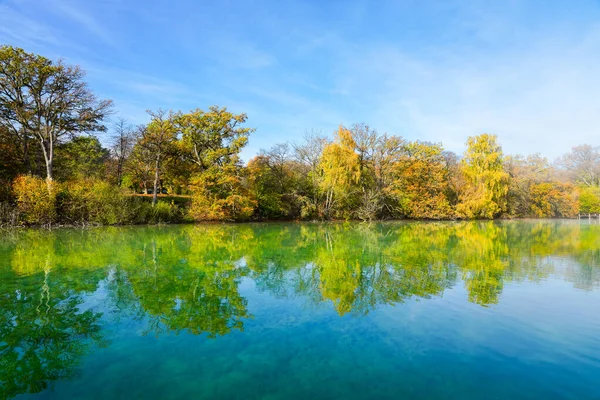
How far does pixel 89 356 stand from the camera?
14.0 feet

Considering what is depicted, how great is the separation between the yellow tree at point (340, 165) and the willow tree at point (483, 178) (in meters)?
12.7

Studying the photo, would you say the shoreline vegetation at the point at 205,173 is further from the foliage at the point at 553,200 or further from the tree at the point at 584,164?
the tree at the point at 584,164

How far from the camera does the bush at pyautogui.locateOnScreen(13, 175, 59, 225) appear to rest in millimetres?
20141

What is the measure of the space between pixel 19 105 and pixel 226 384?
25.8m

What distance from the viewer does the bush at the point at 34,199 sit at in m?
20.1

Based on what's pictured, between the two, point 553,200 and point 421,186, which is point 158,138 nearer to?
point 421,186

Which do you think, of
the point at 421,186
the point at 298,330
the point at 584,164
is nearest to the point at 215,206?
the point at 421,186

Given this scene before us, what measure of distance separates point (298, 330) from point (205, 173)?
23412 millimetres

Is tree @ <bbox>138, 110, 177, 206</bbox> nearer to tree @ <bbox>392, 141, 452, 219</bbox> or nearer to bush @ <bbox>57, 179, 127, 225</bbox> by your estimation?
bush @ <bbox>57, 179, 127, 225</bbox>

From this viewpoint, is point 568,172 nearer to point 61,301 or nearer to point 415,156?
point 415,156

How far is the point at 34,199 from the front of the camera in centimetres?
2034

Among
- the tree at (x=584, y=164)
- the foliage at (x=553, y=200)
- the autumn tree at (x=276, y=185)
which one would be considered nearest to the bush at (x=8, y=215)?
the autumn tree at (x=276, y=185)

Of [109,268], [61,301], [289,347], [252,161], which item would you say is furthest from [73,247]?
[252,161]

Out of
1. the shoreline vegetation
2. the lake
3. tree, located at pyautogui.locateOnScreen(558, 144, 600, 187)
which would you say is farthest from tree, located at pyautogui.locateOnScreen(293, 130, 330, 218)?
tree, located at pyautogui.locateOnScreen(558, 144, 600, 187)
